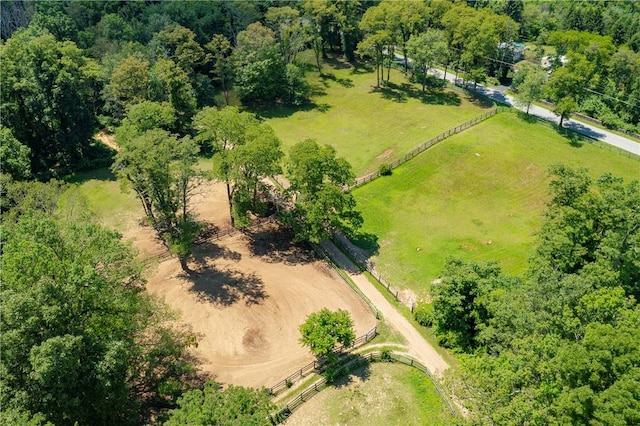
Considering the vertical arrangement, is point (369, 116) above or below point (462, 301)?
below

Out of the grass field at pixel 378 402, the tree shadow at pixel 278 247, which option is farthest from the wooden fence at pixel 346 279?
the grass field at pixel 378 402

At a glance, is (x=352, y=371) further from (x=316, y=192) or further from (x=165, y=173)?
(x=165, y=173)

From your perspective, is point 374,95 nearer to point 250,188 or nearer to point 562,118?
point 562,118

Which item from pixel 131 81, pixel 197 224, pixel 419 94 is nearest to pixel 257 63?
pixel 131 81

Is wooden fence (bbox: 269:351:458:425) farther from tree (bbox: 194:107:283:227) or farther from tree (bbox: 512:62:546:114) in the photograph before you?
tree (bbox: 512:62:546:114)

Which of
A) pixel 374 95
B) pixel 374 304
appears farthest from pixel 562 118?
pixel 374 304
